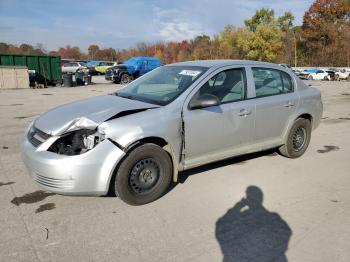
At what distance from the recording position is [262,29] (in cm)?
5731

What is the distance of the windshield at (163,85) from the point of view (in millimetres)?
4281

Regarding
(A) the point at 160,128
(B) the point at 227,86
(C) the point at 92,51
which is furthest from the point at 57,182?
(C) the point at 92,51

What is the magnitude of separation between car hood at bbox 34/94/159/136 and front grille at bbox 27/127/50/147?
55 millimetres

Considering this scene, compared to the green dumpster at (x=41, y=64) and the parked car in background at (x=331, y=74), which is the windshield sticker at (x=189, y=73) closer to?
the green dumpster at (x=41, y=64)

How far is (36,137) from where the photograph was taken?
3.88 m

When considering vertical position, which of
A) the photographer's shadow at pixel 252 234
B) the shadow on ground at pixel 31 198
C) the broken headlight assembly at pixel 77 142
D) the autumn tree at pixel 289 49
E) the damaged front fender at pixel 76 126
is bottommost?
the photographer's shadow at pixel 252 234

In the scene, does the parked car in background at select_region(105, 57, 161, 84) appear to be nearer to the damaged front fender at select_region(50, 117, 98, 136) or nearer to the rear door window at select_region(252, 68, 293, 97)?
the rear door window at select_region(252, 68, 293, 97)

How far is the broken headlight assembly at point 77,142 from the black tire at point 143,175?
39 centimetres

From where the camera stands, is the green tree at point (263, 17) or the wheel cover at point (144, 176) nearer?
the wheel cover at point (144, 176)

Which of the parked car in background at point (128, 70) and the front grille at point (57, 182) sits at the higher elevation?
the parked car in background at point (128, 70)

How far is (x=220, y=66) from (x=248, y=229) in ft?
7.34

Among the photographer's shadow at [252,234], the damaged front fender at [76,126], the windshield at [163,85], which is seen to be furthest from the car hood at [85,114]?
the photographer's shadow at [252,234]

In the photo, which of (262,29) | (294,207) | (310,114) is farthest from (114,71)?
(262,29)

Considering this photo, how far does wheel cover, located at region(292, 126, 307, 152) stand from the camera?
562 cm
